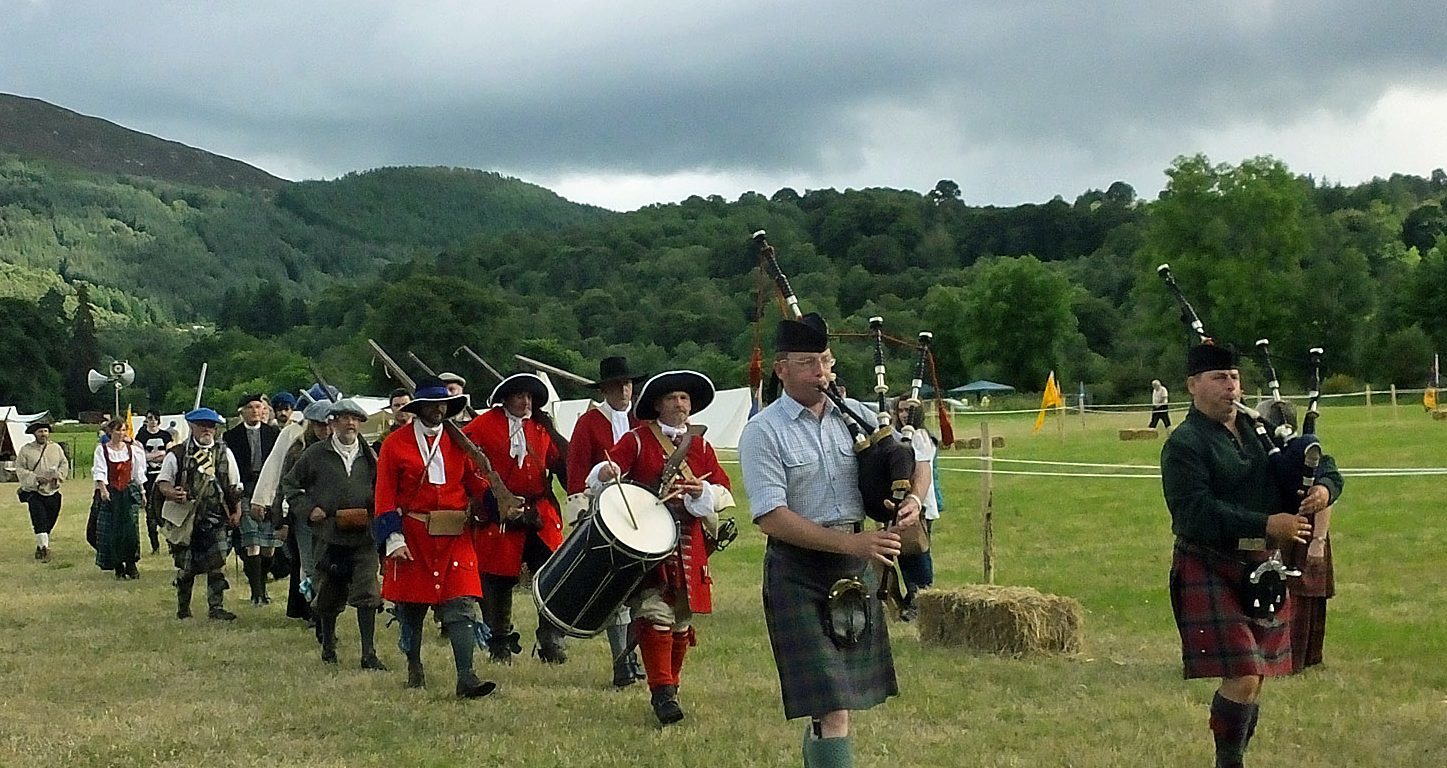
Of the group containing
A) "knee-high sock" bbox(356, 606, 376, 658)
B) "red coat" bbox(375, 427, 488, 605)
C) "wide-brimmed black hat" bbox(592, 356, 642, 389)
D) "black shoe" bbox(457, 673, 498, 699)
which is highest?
"wide-brimmed black hat" bbox(592, 356, 642, 389)

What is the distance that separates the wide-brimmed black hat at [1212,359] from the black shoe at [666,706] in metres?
3.02

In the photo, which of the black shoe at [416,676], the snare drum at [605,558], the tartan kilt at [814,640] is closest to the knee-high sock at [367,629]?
the black shoe at [416,676]

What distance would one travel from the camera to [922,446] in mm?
10438

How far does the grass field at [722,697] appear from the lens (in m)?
6.60

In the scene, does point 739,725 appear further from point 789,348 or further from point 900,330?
point 900,330

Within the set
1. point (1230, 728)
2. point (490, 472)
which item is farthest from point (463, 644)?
point (1230, 728)

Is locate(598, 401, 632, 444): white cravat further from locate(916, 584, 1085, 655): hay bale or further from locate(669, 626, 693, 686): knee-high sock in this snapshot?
locate(916, 584, 1085, 655): hay bale

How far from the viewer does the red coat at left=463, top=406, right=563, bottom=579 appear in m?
8.80

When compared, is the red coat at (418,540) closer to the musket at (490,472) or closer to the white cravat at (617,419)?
the musket at (490,472)

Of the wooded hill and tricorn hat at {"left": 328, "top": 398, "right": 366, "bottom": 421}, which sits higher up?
the wooded hill

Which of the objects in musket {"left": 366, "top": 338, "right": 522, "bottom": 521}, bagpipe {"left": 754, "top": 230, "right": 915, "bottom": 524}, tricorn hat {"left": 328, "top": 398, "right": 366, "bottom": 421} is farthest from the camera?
tricorn hat {"left": 328, "top": 398, "right": 366, "bottom": 421}

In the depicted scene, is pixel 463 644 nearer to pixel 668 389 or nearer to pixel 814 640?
pixel 668 389

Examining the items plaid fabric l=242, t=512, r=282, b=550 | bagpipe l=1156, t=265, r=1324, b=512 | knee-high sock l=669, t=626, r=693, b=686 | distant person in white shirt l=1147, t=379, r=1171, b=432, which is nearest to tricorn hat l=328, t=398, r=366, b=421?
plaid fabric l=242, t=512, r=282, b=550

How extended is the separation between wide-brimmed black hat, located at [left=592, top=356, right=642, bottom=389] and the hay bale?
235cm
